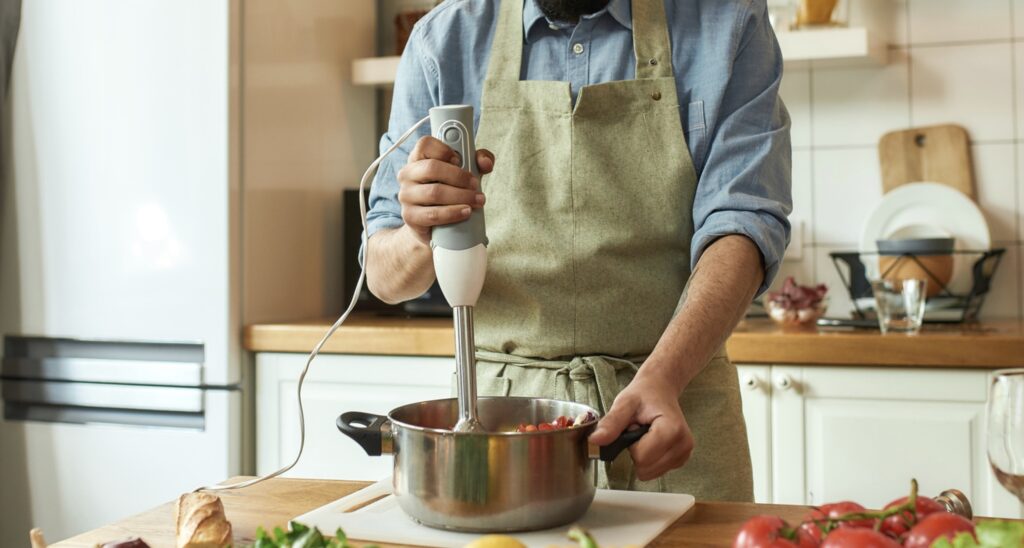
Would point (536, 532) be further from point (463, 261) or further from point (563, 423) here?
point (463, 261)

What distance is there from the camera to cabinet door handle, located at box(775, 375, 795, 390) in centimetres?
170

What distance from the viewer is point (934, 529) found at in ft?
2.04

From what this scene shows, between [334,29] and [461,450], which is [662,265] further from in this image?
[334,29]

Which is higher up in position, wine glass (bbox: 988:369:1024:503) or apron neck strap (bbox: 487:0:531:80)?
apron neck strap (bbox: 487:0:531:80)

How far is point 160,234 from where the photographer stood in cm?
197

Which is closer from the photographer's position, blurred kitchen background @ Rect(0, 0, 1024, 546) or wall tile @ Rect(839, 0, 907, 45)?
blurred kitchen background @ Rect(0, 0, 1024, 546)

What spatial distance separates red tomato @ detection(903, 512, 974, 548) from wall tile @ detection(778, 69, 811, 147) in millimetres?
1657

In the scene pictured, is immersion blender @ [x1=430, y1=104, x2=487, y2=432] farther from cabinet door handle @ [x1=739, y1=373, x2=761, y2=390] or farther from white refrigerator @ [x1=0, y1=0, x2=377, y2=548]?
white refrigerator @ [x1=0, y1=0, x2=377, y2=548]

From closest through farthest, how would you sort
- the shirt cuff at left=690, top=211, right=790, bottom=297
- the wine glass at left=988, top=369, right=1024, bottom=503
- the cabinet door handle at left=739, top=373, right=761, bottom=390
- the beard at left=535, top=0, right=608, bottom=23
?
the wine glass at left=988, top=369, right=1024, bottom=503 < the shirt cuff at left=690, top=211, right=790, bottom=297 < the beard at left=535, top=0, right=608, bottom=23 < the cabinet door handle at left=739, top=373, right=761, bottom=390

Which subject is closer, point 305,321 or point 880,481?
point 880,481

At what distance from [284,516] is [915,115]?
1.68 meters

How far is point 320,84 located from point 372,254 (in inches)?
43.0

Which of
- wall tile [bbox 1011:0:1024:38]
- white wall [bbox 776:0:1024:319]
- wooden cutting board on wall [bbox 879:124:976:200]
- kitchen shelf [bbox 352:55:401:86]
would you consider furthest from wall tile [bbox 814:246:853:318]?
kitchen shelf [bbox 352:55:401:86]


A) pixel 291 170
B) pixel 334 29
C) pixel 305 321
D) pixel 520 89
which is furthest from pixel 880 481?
pixel 334 29
